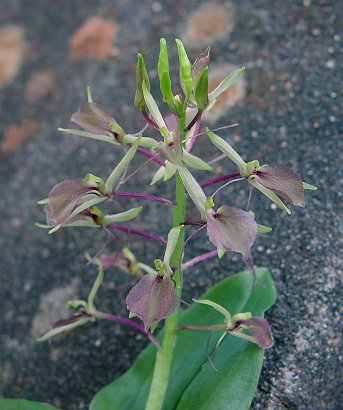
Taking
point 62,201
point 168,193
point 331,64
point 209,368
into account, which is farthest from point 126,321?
point 331,64

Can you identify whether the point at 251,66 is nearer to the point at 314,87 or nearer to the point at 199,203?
the point at 314,87

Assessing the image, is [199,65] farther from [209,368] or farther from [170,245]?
[209,368]

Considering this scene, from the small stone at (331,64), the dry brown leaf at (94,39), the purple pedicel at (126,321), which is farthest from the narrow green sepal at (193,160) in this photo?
the dry brown leaf at (94,39)

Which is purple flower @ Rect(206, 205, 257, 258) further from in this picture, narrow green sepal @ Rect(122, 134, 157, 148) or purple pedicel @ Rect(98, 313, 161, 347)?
purple pedicel @ Rect(98, 313, 161, 347)

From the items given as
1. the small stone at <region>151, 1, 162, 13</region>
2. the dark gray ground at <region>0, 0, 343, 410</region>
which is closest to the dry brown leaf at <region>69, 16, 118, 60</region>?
the dark gray ground at <region>0, 0, 343, 410</region>

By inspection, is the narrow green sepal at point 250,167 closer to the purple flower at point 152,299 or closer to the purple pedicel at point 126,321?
the purple flower at point 152,299

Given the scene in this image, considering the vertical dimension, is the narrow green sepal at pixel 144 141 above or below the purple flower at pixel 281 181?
above

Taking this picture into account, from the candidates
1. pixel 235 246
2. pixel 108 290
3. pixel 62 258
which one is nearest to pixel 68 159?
pixel 62 258
